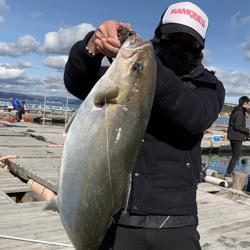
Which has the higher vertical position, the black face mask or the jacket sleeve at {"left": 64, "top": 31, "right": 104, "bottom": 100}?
the black face mask

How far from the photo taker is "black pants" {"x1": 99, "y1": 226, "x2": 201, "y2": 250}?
2510 mm

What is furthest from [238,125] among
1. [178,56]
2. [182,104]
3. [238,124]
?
[182,104]

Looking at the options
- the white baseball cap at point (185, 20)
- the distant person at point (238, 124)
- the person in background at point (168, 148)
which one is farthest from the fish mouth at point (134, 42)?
the distant person at point (238, 124)

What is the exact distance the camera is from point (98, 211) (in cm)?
217

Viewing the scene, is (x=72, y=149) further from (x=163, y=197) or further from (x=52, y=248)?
(x=52, y=248)

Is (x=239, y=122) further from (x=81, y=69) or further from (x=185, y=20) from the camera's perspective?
(x=81, y=69)

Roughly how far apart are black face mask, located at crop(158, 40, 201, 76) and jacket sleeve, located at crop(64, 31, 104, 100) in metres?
0.38

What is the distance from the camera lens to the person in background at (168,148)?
2.42 m

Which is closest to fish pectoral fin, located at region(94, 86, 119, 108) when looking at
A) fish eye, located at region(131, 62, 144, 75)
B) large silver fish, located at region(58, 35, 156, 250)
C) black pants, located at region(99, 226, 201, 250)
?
large silver fish, located at region(58, 35, 156, 250)

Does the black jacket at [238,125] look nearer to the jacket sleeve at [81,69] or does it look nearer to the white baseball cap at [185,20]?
the white baseball cap at [185,20]

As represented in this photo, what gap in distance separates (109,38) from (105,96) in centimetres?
31

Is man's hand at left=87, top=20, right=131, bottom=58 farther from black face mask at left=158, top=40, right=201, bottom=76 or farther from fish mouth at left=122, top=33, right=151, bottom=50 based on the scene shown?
black face mask at left=158, top=40, right=201, bottom=76

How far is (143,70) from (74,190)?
26.3 inches

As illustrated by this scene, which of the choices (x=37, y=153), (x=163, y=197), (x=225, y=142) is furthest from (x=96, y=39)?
A: (x=225, y=142)
